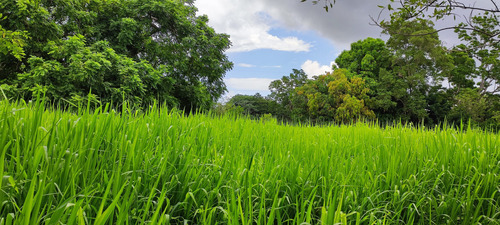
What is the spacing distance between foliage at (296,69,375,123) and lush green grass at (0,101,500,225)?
20.6 m

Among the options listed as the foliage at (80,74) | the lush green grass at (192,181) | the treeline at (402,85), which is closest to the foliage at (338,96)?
the treeline at (402,85)

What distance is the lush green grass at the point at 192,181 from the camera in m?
1.23

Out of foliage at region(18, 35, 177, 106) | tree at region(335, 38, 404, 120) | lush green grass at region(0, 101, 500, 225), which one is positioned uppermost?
tree at region(335, 38, 404, 120)

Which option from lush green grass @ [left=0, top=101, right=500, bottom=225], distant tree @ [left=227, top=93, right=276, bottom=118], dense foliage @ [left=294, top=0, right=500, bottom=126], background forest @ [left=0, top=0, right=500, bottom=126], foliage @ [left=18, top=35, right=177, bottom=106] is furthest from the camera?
distant tree @ [left=227, top=93, right=276, bottom=118]

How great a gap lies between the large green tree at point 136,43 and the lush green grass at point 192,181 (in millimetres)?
9875

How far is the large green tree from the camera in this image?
11039mm

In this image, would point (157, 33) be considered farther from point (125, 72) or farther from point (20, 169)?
point (20, 169)

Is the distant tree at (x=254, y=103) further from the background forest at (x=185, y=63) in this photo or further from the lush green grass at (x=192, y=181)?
the lush green grass at (x=192, y=181)

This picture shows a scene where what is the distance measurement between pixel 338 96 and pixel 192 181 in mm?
23834

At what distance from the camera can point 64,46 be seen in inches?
422

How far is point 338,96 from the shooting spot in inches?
945

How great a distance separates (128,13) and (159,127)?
15145 mm

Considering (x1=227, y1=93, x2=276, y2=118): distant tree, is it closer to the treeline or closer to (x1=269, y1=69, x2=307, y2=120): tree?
(x1=269, y1=69, x2=307, y2=120): tree

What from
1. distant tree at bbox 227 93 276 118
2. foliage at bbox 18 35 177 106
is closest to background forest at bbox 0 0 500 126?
foliage at bbox 18 35 177 106
